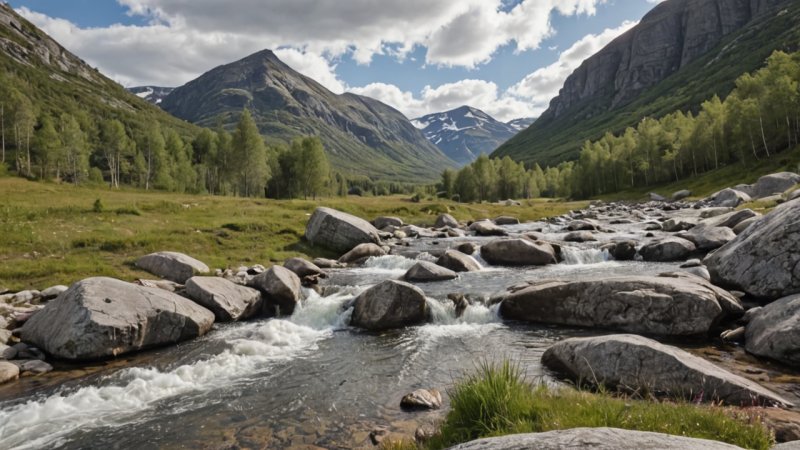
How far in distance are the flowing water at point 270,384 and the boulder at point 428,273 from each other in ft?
20.3

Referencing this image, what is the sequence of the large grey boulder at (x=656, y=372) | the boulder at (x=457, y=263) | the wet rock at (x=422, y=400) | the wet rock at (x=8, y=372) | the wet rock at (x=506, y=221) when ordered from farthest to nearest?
the wet rock at (x=506, y=221) < the boulder at (x=457, y=263) < the wet rock at (x=8, y=372) < the wet rock at (x=422, y=400) < the large grey boulder at (x=656, y=372)

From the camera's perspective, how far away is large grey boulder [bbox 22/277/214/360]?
15.8 metres

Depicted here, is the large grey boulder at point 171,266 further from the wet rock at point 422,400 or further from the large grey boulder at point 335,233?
the wet rock at point 422,400

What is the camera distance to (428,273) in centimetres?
2816


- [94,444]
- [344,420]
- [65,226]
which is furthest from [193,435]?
[65,226]

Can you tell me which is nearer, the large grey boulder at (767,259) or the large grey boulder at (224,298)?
the large grey boulder at (767,259)

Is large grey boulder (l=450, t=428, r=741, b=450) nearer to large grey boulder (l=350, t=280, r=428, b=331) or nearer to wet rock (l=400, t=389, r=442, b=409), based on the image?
wet rock (l=400, t=389, r=442, b=409)

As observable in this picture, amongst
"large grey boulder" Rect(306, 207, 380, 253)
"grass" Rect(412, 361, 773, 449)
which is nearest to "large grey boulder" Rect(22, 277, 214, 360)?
"grass" Rect(412, 361, 773, 449)

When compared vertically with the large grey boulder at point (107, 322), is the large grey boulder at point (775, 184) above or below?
above

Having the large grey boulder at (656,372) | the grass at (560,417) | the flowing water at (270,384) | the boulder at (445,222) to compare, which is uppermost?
the boulder at (445,222)

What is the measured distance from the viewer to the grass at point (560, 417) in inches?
251

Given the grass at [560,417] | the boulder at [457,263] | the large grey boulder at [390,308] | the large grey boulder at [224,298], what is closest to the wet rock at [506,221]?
the boulder at [457,263]

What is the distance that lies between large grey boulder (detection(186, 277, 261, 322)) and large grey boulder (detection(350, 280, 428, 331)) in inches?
222

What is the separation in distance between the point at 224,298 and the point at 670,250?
30.4m
